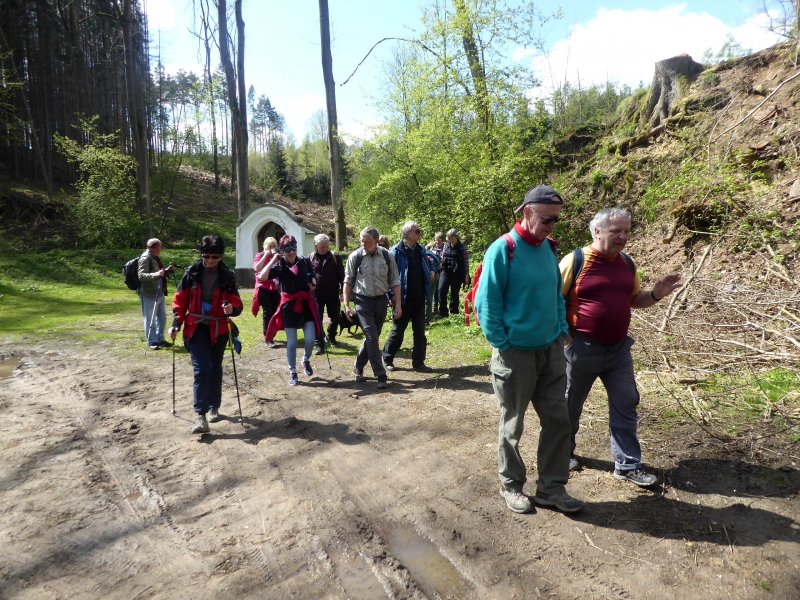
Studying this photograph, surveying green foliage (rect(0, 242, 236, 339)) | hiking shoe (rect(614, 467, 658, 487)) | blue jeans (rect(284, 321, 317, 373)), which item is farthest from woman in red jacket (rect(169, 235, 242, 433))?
green foliage (rect(0, 242, 236, 339))

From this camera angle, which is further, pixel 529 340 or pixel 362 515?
pixel 362 515

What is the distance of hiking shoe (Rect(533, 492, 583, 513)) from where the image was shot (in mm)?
3102

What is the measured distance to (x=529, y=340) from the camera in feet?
9.96

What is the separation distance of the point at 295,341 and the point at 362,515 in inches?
136

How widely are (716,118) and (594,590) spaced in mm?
10791

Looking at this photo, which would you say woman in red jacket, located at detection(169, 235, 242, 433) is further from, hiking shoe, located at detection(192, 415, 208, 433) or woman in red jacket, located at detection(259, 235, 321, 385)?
woman in red jacket, located at detection(259, 235, 321, 385)

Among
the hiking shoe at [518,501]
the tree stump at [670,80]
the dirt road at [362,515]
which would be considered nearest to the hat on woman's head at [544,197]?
the hiking shoe at [518,501]

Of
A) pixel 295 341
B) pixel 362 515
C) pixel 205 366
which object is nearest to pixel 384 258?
pixel 295 341

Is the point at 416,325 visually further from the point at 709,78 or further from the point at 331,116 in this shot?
the point at 331,116

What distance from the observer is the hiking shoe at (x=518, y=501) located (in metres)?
3.13

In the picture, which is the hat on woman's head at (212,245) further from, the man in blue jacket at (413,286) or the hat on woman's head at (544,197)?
the hat on woman's head at (544,197)

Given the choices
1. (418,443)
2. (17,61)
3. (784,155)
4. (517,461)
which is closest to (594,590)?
(517,461)

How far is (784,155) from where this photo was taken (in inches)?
330

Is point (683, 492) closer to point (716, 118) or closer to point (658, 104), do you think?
point (716, 118)
